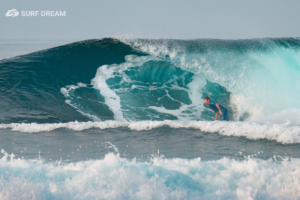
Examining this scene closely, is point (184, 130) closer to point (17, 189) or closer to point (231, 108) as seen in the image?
point (231, 108)

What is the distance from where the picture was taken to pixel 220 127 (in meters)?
6.29

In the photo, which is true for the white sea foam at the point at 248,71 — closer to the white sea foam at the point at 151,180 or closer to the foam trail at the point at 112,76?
the foam trail at the point at 112,76

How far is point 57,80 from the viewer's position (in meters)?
10.3

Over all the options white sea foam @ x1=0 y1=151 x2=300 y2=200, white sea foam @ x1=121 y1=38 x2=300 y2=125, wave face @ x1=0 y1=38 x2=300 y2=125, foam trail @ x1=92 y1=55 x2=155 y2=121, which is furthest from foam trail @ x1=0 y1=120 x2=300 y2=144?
white sea foam @ x1=121 y1=38 x2=300 y2=125

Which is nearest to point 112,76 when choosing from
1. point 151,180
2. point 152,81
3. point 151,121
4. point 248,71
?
point 152,81

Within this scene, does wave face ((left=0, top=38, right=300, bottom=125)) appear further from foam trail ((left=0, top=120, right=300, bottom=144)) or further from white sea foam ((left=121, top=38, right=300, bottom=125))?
foam trail ((left=0, top=120, right=300, bottom=144))

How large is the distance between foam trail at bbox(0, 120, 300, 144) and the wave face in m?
0.88

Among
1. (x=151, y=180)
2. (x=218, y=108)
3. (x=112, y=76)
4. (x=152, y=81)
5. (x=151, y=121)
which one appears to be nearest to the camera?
(x=151, y=180)

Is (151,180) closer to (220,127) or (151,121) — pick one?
(220,127)

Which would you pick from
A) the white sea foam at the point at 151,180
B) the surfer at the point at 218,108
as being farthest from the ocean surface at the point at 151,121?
the surfer at the point at 218,108

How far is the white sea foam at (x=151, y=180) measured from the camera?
9.07 ft

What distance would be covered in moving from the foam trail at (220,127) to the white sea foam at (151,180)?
226 cm

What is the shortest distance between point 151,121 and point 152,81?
4.20 metres

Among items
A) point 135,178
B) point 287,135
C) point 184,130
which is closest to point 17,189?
point 135,178
